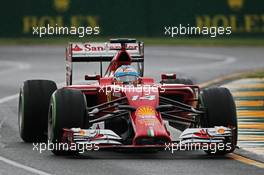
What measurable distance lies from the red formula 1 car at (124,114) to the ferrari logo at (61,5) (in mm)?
28258

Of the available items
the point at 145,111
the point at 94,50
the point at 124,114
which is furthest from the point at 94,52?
the point at 145,111

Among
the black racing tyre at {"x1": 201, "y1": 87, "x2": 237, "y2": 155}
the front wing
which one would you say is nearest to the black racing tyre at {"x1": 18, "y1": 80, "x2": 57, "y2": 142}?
the front wing

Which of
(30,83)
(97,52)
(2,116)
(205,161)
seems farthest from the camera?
(2,116)

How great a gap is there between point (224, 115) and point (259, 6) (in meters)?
29.8

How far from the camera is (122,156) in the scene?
1470 cm

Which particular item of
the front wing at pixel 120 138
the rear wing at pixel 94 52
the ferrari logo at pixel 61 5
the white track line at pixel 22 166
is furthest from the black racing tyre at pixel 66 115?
the ferrari logo at pixel 61 5

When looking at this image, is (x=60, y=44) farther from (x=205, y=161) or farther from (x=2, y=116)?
(x=205, y=161)

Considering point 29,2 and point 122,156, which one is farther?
point 29,2

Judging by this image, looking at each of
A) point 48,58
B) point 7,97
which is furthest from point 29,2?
point 7,97

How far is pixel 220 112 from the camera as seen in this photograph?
583 inches

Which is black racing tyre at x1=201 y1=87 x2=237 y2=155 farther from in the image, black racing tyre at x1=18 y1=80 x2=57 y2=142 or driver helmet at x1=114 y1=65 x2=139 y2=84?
black racing tyre at x1=18 y1=80 x2=57 y2=142

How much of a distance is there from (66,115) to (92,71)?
18.1m

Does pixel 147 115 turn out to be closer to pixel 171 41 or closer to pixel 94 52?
pixel 94 52

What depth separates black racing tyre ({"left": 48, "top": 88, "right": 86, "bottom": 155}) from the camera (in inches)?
570
